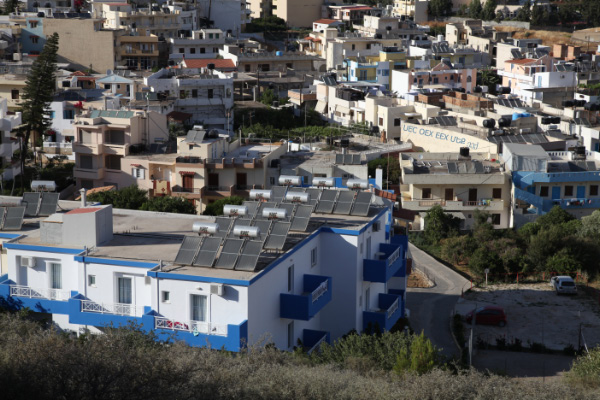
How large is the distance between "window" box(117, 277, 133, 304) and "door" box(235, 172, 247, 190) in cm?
1707

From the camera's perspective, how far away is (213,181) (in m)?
36.7

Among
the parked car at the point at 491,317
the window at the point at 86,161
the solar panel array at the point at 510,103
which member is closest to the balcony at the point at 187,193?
the window at the point at 86,161

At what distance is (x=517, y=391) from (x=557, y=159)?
23.4 metres

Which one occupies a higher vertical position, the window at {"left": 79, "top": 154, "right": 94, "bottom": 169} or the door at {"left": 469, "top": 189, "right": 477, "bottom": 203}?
the window at {"left": 79, "top": 154, "right": 94, "bottom": 169}

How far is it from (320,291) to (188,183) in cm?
1611

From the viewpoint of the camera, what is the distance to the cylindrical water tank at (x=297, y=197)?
22.9m

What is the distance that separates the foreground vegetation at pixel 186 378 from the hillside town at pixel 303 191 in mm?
1230

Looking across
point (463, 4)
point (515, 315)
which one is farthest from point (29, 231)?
point (463, 4)

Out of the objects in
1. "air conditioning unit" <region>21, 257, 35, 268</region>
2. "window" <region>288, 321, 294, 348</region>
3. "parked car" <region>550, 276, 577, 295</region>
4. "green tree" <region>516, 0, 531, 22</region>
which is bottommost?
"parked car" <region>550, 276, 577, 295</region>

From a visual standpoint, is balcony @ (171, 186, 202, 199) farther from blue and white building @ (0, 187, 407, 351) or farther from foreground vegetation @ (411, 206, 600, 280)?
blue and white building @ (0, 187, 407, 351)

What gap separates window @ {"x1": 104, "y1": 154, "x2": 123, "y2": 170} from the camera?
3809cm

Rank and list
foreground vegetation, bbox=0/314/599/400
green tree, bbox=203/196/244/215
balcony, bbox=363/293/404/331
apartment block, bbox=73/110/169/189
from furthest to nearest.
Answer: apartment block, bbox=73/110/169/189
green tree, bbox=203/196/244/215
balcony, bbox=363/293/404/331
foreground vegetation, bbox=0/314/599/400

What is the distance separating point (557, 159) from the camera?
39.1 metres

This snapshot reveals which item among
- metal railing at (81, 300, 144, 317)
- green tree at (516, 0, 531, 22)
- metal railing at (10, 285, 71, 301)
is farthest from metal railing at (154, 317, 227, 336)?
green tree at (516, 0, 531, 22)
